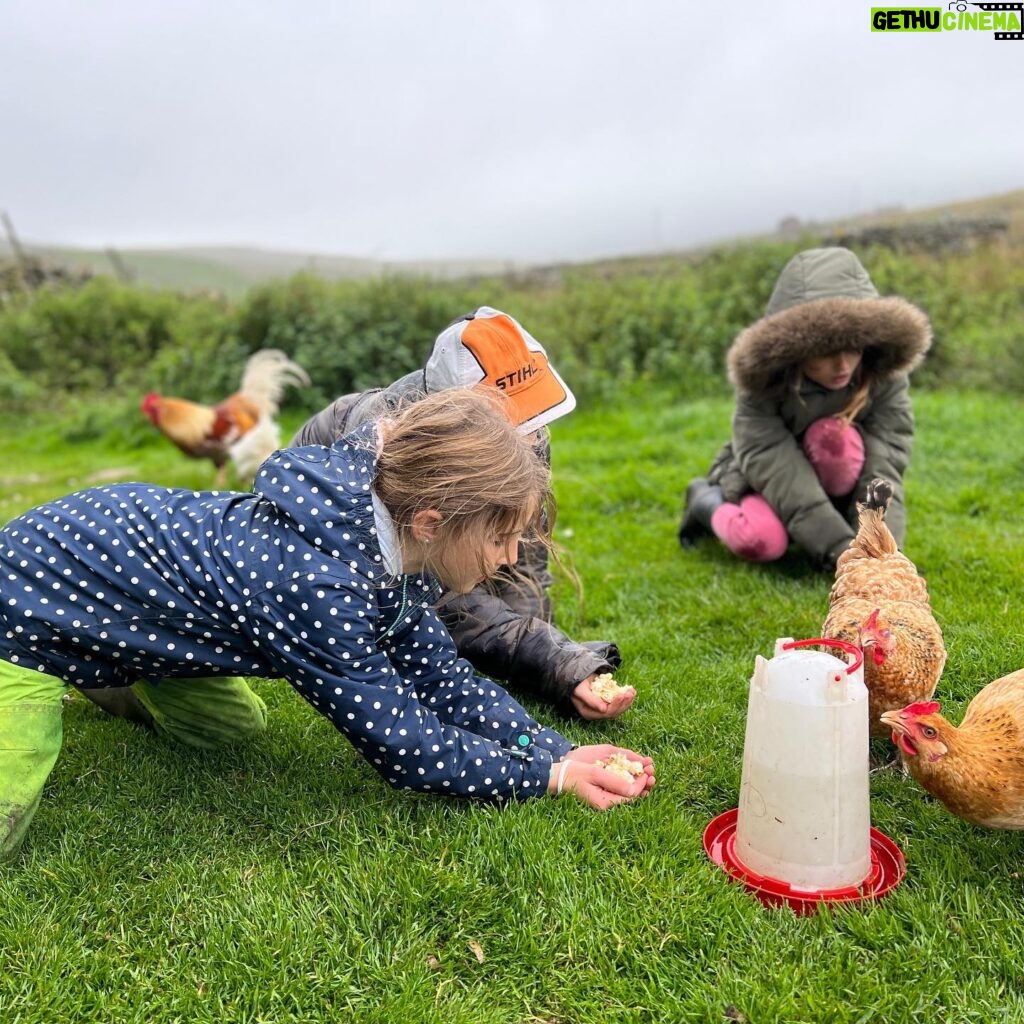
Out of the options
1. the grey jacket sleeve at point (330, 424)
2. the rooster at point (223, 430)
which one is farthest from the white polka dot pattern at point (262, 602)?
the rooster at point (223, 430)

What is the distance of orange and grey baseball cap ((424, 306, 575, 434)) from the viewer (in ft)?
8.74

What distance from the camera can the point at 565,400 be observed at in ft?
9.12

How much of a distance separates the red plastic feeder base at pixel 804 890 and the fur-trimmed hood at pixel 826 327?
90.7 inches

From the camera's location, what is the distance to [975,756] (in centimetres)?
209

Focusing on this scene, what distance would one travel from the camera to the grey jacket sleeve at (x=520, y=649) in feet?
9.85

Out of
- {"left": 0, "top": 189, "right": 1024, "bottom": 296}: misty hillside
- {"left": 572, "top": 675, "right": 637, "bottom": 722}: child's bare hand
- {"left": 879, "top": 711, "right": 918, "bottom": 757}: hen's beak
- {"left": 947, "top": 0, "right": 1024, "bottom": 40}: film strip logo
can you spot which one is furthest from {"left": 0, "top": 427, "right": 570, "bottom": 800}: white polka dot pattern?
{"left": 0, "top": 189, "right": 1024, "bottom": 296}: misty hillside

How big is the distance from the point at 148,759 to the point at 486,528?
4.67 ft

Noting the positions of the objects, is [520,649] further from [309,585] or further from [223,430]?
[223,430]

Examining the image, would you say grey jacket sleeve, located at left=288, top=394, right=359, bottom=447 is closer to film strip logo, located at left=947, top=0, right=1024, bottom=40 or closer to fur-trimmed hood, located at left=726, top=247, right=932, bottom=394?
fur-trimmed hood, located at left=726, top=247, right=932, bottom=394

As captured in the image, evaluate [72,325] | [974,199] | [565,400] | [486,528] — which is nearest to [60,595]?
[486,528]

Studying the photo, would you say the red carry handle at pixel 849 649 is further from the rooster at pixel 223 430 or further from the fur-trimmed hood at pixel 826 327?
the rooster at pixel 223 430

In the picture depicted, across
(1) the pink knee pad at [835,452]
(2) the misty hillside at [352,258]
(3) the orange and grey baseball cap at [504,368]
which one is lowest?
A: (1) the pink knee pad at [835,452]

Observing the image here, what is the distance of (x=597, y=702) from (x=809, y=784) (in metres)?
0.95

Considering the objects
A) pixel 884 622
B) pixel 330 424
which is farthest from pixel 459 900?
pixel 330 424
